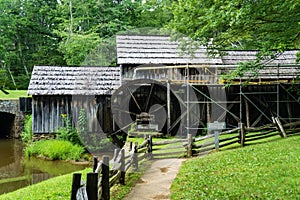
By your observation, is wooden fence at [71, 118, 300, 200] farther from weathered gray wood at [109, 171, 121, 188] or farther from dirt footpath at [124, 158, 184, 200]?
dirt footpath at [124, 158, 184, 200]

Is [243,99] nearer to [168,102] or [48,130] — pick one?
[168,102]

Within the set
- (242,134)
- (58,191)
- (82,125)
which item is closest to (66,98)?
(82,125)

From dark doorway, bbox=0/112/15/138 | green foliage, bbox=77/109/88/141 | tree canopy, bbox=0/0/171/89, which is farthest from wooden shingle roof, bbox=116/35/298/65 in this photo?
dark doorway, bbox=0/112/15/138

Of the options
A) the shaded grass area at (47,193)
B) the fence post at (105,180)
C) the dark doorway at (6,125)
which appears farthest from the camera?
the dark doorway at (6,125)

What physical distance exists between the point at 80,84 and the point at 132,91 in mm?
2851

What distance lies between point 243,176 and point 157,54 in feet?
36.9

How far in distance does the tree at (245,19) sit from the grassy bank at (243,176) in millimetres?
3247

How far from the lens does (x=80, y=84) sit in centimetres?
1800

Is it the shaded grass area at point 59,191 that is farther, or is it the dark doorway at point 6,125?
the dark doorway at point 6,125

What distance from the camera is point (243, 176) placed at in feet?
27.0

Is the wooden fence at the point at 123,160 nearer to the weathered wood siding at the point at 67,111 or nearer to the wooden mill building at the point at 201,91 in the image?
the wooden mill building at the point at 201,91

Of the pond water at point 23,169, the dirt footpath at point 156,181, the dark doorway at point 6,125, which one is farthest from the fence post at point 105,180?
the dark doorway at point 6,125

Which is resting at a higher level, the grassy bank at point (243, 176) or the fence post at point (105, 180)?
the fence post at point (105, 180)

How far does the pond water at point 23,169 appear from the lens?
1127 cm
